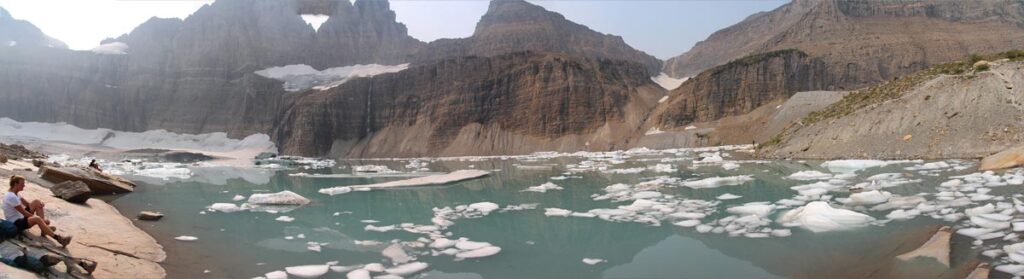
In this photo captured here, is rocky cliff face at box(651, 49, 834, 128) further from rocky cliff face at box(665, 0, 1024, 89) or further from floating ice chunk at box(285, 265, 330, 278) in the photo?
floating ice chunk at box(285, 265, 330, 278)

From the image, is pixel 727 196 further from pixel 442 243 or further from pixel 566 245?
pixel 442 243

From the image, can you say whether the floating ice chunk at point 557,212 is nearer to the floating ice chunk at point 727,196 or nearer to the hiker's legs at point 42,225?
the floating ice chunk at point 727,196

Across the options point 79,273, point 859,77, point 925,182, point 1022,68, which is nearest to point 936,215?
point 925,182

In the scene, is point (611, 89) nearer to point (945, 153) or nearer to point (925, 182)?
point (945, 153)

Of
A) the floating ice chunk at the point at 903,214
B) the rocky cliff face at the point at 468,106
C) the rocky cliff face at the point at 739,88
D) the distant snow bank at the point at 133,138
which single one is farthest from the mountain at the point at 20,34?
the floating ice chunk at the point at 903,214

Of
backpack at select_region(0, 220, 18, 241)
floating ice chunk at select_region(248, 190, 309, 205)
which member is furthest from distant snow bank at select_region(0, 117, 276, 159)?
backpack at select_region(0, 220, 18, 241)
